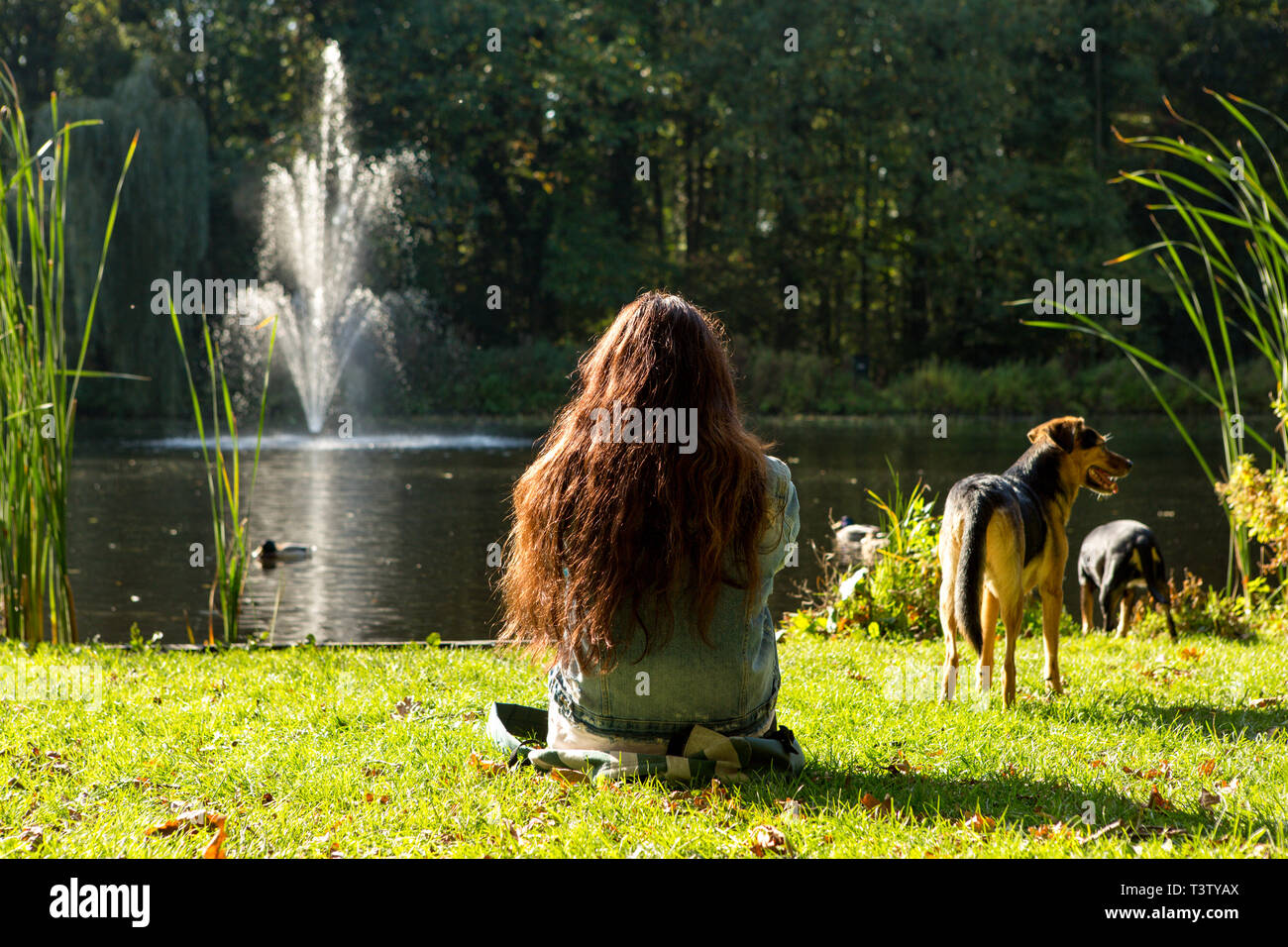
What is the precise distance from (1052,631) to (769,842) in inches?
91.9

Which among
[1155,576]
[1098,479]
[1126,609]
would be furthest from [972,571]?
[1126,609]

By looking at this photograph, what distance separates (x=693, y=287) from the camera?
35.0m

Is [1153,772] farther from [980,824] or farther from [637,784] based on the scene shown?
[637,784]

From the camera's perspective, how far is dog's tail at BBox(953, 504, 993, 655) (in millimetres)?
4254

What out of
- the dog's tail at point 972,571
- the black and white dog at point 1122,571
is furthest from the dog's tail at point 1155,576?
the dog's tail at point 972,571

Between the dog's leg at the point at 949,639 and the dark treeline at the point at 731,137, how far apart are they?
84.2 ft

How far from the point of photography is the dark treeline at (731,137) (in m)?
32.1

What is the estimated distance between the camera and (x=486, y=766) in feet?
11.8

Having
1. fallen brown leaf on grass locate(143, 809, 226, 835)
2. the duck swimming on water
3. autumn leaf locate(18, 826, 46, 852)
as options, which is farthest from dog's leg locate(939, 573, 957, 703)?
the duck swimming on water

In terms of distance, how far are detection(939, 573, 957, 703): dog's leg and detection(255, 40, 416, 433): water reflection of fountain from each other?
2200 cm

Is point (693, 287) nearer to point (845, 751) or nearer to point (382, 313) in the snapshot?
point (382, 313)

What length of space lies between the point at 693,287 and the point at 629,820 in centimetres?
3261

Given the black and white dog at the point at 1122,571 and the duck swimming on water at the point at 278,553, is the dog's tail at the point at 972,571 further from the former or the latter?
the duck swimming on water at the point at 278,553
